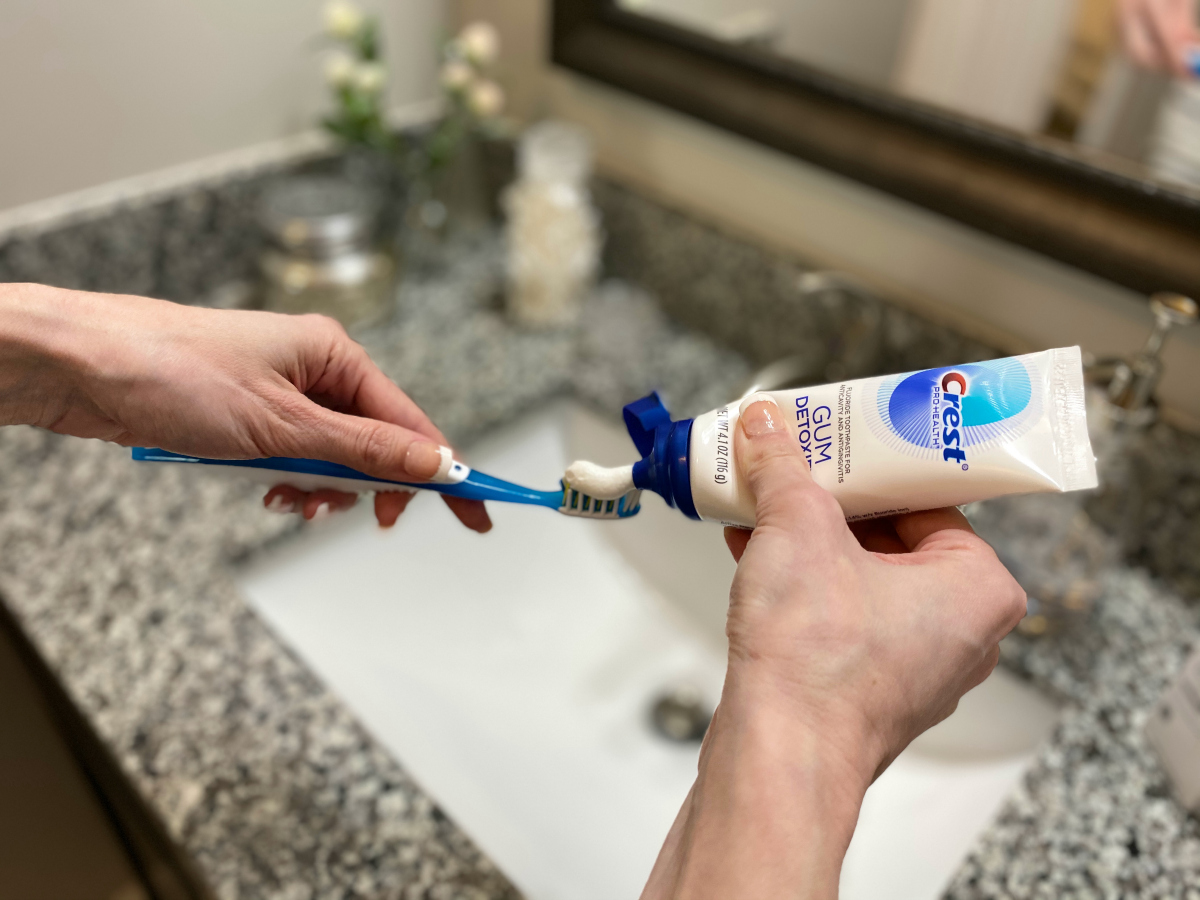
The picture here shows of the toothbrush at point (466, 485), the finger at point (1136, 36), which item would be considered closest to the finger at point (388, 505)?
the toothbrush at point (466, 485)

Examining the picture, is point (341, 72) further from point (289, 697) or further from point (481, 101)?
point (289, 697)

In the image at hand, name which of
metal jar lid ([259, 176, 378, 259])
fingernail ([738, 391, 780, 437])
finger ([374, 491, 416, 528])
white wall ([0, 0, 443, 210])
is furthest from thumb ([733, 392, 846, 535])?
white wall ([0, 0, 443, 210])

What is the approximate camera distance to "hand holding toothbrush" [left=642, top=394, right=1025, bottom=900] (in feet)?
1.04

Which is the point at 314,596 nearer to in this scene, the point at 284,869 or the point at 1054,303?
the point at 284,869

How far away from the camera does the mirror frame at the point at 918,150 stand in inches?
22.7

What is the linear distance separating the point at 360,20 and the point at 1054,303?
66 cm

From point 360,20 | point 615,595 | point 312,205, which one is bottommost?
point 615,595

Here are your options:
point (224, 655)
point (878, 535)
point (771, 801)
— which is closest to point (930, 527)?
point (878, 535)

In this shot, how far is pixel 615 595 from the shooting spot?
828mm

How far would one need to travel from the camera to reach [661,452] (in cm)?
42

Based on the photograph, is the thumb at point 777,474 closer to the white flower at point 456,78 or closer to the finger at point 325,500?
the finger at point 325,500

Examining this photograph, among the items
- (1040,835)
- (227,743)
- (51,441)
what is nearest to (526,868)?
(227,743)

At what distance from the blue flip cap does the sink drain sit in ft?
1.24

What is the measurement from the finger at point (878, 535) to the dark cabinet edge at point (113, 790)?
457mm
